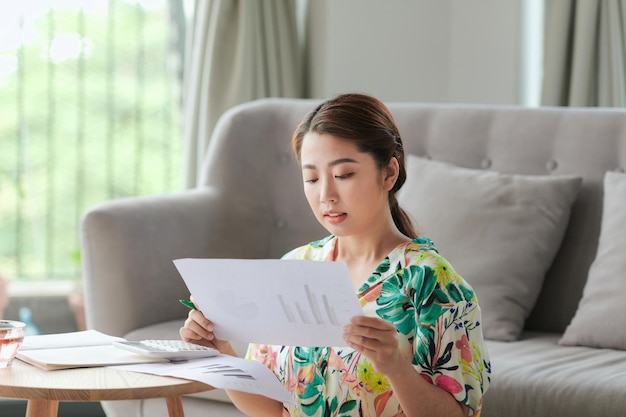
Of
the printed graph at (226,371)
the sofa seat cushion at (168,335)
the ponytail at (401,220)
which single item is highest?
the ponytail at (401,220)

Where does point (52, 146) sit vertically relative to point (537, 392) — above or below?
above

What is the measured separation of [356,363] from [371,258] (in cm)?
16

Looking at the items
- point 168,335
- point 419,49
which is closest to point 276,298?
point 168,335

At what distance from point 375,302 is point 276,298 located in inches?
8.8

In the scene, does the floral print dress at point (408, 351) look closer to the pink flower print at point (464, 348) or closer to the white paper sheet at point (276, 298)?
the pink flower print at point (464, 348)

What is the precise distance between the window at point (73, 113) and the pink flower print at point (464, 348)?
249cm

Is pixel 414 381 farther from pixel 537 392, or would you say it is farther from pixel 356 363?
pixel 537 392

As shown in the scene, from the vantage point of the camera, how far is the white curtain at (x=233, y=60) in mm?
3449

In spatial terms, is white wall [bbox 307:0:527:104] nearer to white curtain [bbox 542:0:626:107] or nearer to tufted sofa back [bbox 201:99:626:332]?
white curtain [bbox 542:0:626:107]

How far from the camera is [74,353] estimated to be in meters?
1.45

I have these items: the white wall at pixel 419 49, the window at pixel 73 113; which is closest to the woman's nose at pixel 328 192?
the white wall at pixel 419 49

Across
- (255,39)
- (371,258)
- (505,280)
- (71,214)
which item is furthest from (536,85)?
(371,258)

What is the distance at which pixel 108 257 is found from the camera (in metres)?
2.38

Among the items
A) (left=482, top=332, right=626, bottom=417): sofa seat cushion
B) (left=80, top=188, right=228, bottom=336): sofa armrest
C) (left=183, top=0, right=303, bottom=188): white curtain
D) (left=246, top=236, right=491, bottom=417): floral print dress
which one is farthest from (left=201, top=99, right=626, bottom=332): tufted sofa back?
(left=246, top=236, right=491, bottom=417): floral print dress
